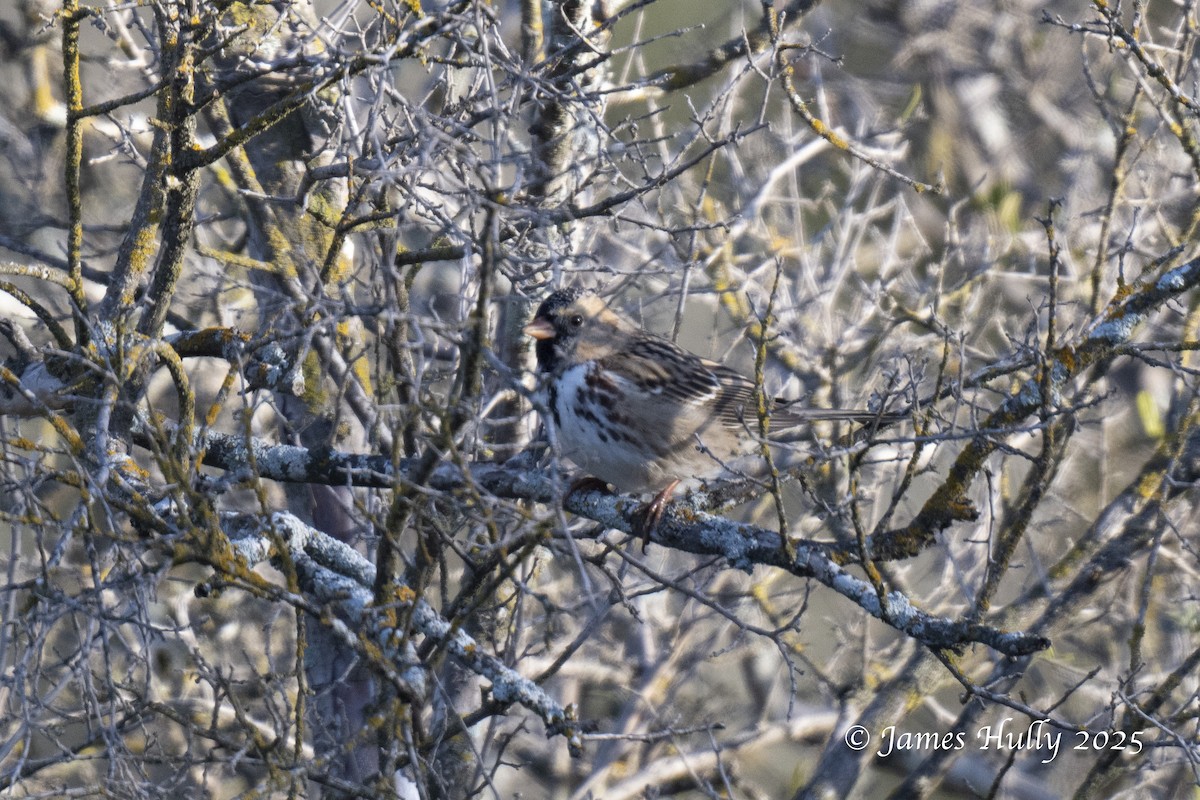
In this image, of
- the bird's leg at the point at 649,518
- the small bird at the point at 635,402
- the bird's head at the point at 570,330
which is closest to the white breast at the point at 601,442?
the small bird at the point at 635,402

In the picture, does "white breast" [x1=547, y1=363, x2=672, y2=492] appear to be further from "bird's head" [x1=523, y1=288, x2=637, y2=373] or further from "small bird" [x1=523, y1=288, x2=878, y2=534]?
"bird's head" [x1=523, y1=288, x2=637, y2=373]

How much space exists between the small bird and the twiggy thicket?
0.67ft

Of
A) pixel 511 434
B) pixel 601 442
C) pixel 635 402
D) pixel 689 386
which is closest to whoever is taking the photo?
pixel 601 442

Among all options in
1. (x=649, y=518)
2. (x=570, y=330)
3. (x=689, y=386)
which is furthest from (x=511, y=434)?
(x=649, y=518)

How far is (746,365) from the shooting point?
7379 mm

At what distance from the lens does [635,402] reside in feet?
14.9

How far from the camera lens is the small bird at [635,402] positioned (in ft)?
14.4

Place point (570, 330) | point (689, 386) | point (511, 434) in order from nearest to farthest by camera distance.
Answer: point (570, 330) → point (689, 386) → point (511, 434)

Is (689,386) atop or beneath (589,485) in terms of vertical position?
atop

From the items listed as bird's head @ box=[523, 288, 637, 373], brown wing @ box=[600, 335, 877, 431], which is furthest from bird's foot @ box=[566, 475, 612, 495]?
bird's head @ box=[523, 288, 637, 373]

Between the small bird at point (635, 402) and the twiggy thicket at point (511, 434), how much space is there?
205 millimetres

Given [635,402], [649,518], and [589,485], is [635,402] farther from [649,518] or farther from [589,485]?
[649,518]

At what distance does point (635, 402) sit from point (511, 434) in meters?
0.84

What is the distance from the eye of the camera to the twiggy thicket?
2.99 metres
